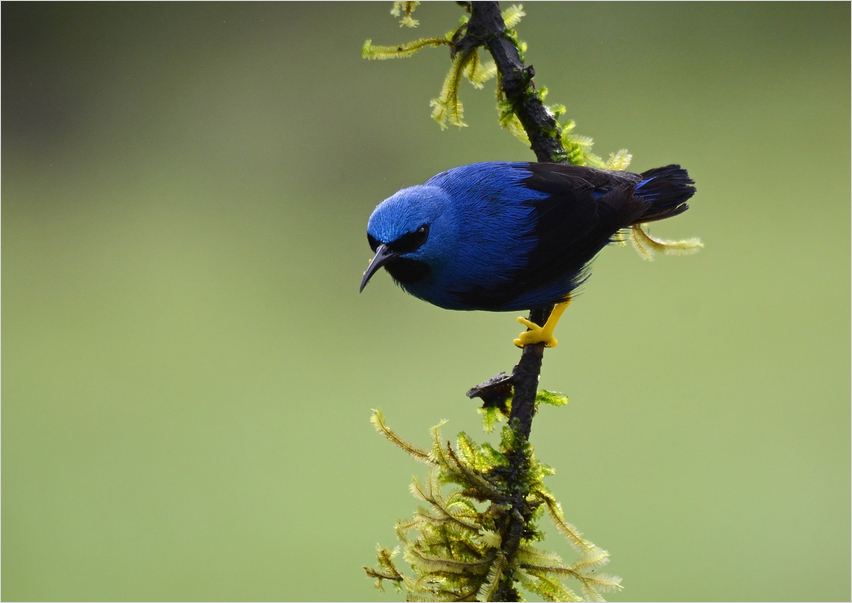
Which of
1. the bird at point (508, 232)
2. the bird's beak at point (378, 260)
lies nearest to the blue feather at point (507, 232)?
the bird at point (508, 232)

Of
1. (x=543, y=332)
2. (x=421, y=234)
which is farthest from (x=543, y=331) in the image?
(x=421, y=234)

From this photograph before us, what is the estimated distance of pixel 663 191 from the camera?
262cm

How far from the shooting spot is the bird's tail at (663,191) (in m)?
2.61

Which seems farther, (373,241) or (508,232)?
(508,232)

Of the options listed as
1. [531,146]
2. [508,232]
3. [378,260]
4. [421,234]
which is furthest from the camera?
[531,146]

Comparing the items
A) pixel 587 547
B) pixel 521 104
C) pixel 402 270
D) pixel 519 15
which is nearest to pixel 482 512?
pixel 587 547

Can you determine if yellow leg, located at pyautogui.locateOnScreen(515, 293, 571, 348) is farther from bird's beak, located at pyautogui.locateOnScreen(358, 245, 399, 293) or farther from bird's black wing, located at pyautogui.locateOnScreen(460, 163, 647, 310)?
bird's beak, located at pyautogui.locateOnScreen(358, 245, 399, 293)

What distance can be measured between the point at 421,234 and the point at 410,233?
6 cm

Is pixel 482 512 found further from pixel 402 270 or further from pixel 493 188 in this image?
pixel 493 188

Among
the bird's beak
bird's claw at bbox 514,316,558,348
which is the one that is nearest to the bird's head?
the bird's beak

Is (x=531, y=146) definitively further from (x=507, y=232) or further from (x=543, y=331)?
(x=543, y=331)

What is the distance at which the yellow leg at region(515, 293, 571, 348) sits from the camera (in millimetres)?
2547

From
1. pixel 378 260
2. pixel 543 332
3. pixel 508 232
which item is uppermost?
pixel 508 232

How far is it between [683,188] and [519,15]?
0.88 m
